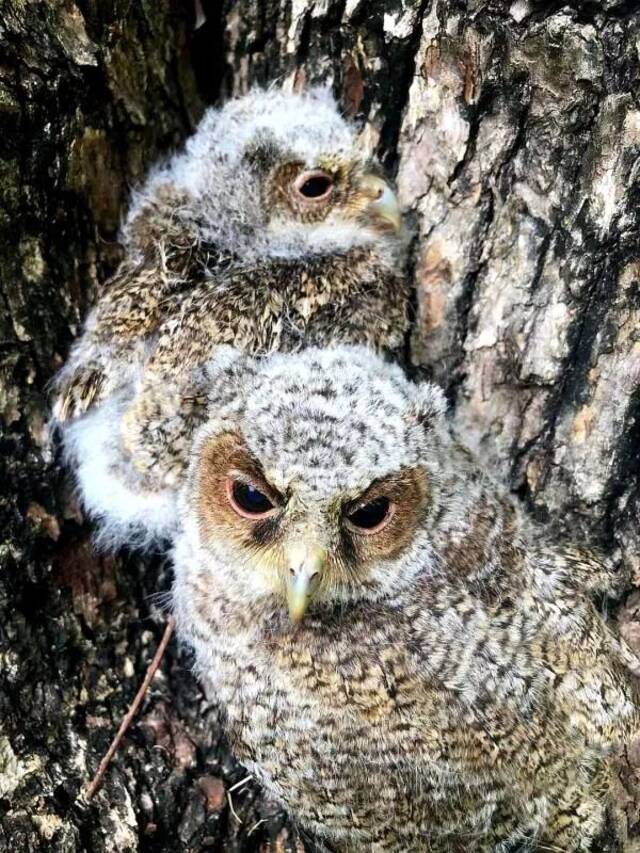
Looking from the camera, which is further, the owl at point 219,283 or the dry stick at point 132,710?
the owl at point 219,283

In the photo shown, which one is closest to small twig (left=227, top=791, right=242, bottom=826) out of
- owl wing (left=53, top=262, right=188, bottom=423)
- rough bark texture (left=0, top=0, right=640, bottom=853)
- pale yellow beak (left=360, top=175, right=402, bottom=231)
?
rough bark texture (left=0, top=0, right=640, bottom=853)

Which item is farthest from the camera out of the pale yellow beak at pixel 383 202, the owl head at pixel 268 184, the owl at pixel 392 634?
the owl head at pixel 268 184

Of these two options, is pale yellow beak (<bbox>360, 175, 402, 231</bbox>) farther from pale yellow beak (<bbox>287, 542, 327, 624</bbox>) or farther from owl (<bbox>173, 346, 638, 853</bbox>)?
pale yellow beak (<bbox>287, 542, 327, 624</bbox>)

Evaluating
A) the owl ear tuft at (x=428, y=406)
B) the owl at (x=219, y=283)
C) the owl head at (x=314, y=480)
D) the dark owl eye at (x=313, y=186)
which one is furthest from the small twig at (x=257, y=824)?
the dark owl eye at (x=313, y=186)

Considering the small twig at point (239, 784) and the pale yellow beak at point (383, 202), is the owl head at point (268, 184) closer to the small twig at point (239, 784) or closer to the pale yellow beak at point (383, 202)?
the pale yellow beak at point (383, 202)

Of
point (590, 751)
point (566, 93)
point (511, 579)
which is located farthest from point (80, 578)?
point (566, 93)

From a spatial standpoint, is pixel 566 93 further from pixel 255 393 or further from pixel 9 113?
pixel 9 113
